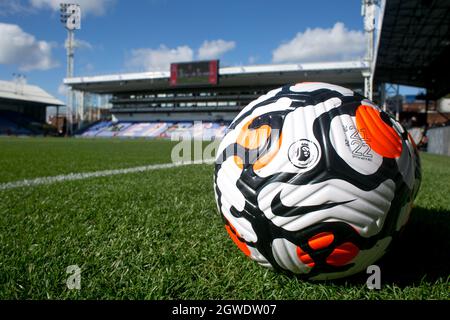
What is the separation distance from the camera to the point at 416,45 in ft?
69.5

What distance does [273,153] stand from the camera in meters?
1.59

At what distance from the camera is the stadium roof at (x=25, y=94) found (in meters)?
54.9

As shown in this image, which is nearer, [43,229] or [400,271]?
[400,271]

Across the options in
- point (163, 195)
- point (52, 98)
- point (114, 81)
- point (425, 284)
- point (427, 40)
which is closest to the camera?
point (425, 284)

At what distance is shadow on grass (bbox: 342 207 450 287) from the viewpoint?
177 centimetres

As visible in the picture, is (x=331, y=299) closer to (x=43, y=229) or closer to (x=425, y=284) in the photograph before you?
(x=425, y=284)

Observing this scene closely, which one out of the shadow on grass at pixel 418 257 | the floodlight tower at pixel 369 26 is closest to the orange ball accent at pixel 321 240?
the shadow on grass at pixel 418 257

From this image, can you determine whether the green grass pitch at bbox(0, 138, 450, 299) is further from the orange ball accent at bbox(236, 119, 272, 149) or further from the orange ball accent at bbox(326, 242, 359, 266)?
the orange ball accent at bbox(236, 119, 272, 149)

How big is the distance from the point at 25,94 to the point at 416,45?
192ft

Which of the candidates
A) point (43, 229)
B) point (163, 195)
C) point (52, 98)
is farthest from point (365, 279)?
point (52, 98)

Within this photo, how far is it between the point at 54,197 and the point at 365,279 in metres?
3.10

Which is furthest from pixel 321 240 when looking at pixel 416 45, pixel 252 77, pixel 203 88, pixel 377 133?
pixel 203 88

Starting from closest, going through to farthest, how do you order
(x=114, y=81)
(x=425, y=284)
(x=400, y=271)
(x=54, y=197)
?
(x=425, y=284) < (x=400, y=271) < (x=54, y=197) < (x=114, y=81)

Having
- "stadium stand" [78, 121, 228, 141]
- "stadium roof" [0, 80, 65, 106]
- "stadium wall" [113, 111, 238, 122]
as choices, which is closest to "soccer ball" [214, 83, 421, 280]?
"stadium stand" [78, 121, 228, 141]
